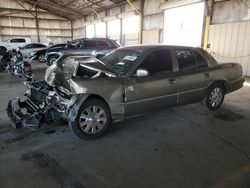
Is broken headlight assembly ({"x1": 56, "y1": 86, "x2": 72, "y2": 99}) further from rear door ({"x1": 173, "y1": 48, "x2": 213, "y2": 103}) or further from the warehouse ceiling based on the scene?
the warehouse ceiling

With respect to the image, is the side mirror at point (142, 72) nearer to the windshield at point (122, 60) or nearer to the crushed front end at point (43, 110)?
the windshield at point (122, 60)

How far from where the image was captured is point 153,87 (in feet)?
12.2

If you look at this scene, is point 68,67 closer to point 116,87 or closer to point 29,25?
point 116,87

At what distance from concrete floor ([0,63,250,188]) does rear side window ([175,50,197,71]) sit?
1067 mm

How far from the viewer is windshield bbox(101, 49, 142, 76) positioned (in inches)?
144

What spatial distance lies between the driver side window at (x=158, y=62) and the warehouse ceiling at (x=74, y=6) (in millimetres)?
15224

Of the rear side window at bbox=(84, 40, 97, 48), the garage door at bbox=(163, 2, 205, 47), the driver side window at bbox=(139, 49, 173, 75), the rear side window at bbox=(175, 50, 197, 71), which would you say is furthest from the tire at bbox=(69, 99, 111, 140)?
the garage door at bbox=(163, 2, 205, 47)

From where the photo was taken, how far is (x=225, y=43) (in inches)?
392

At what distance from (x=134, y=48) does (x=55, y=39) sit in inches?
995

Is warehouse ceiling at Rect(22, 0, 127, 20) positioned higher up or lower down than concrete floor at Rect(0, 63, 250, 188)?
higher up

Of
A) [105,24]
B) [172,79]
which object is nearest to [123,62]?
[172,79]

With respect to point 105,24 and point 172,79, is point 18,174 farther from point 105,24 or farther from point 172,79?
point 105,24

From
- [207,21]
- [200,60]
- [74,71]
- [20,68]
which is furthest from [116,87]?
[207,21]

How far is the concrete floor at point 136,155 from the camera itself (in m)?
2.43
